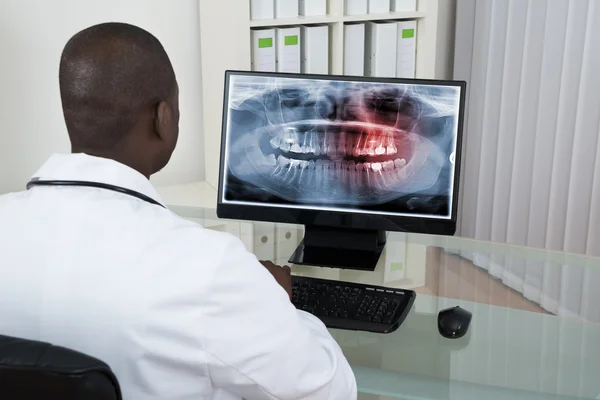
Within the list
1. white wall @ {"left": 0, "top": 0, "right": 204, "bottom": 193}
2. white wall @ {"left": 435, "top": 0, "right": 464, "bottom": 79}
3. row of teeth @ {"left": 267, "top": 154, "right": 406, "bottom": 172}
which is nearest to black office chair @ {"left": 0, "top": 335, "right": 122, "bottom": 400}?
row of teeth @ {"left": 267, "top": 154, "right": 406, "bottom": 172}

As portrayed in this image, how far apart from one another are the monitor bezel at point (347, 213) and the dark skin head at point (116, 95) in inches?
31.4

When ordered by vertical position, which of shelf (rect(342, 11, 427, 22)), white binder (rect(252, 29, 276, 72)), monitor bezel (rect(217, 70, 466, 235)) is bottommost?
monitor bezel (rect(217, 70, 466, 235))

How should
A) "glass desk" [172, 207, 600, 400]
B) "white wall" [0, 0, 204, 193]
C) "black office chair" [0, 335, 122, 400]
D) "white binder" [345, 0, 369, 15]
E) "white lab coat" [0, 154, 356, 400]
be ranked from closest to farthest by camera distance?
"black office chair" [0, 335, 122, 400]
"white lab coat" [0, 154, 356, 400]
"glass desk" [172, 207, 600, 400]
"white wall" [0, 0, 204, 193]
"white binder" [345, 0, 369, 15]

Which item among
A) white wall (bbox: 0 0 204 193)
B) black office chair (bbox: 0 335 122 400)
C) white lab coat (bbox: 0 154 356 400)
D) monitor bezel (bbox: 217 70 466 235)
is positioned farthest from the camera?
white wall (bbox: 0 0 204 193)

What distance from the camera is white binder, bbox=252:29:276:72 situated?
305 centimetres

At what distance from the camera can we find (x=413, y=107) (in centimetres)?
205

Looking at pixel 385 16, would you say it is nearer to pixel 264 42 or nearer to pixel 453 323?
pixel 264 42

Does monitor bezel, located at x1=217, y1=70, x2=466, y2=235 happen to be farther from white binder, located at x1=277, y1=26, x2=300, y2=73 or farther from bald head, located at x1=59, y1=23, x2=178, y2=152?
white binder, located at x1=277, y1=26, x2=300, y2=73

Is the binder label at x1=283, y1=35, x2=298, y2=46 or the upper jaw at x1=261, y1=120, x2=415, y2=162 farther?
the binder label at x1=283, y1=35, x2=298, y2=46

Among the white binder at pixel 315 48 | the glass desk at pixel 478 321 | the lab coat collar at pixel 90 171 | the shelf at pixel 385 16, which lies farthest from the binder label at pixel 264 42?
the lab coat collar at pixel 90 171

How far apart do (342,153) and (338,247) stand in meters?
0.27

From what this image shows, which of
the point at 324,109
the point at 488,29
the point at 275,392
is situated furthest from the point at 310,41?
the point at 275,392

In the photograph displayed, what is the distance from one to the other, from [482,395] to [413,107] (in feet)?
2.51

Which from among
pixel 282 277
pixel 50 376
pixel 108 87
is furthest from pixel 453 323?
pixel 50 376
